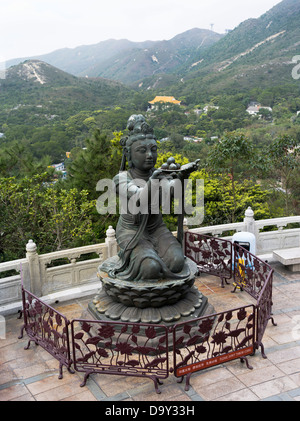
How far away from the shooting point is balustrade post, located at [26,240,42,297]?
7.88 metres

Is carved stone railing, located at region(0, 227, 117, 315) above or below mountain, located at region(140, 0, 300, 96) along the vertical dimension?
below

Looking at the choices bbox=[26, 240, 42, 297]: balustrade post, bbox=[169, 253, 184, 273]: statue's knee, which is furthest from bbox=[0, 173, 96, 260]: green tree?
bbox=[169, 253, 184, 273]: statue's knee

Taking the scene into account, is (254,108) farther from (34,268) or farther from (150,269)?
(150,269)

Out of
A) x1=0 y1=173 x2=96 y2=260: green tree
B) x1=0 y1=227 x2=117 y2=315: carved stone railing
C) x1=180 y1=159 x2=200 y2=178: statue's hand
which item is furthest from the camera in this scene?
x1=0 y1=173 x2=96 y2=260: green tree

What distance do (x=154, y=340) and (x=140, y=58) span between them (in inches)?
4860

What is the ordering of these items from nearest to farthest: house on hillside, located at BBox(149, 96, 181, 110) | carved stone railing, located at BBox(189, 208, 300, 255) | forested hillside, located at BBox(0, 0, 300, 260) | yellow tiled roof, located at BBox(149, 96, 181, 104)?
carved stone railing, located at BBox(189, 208, 300, 255), forested hillside, located at BBox(0, 0, 300, 260), house on hillside, located at BBox(149, 96, 181, 110), yellow tiled roof, located at BBox(149, 96, 181, 104)

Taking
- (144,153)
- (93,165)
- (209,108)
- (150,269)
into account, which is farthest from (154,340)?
(209,108)

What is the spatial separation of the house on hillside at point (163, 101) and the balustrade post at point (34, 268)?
181 feet

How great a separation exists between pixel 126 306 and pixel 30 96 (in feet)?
200

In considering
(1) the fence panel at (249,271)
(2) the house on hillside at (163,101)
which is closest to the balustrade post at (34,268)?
(1) the fence panel at (249,271)

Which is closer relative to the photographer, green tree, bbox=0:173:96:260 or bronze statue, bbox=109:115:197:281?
bronze statue, bbox=109:115:197:281

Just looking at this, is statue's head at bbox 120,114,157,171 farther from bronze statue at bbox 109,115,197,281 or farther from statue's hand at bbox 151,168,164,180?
statue's hand at bbox 151,168,164,180

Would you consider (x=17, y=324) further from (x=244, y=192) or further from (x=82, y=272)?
(x=244, y=192)

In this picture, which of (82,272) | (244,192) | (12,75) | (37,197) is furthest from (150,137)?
(12,75)
